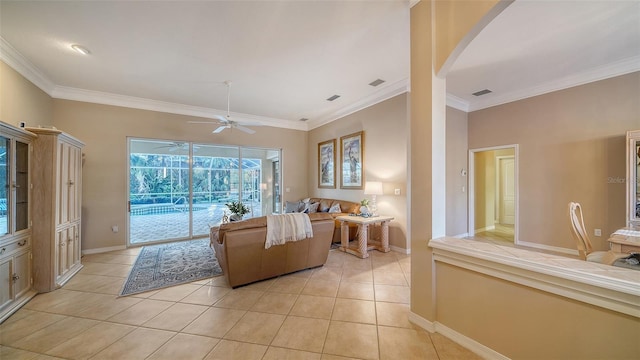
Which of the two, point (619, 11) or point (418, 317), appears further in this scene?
point (619, 11)

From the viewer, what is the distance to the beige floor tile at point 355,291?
8.88 ft

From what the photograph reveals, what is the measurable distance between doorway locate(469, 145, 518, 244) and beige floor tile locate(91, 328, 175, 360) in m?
6.03

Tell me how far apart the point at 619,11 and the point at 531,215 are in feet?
11.0

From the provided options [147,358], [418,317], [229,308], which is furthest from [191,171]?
[418,317]

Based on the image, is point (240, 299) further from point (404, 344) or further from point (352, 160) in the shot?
point (352, 160)

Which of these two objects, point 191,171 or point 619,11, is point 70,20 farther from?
point 619,11

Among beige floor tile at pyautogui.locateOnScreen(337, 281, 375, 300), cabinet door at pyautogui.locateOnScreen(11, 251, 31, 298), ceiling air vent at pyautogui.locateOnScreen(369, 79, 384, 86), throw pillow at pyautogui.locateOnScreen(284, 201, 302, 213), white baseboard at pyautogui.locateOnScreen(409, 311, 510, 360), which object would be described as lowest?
beige floor tile at pyautogui.locateOnScreen(337, 281, 375, 300)

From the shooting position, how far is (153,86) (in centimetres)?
426

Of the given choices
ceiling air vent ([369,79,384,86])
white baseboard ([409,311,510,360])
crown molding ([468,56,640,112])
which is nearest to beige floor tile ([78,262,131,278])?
white baseboard ([409,311,510,360])

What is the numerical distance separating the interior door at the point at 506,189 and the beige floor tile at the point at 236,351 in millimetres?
8099

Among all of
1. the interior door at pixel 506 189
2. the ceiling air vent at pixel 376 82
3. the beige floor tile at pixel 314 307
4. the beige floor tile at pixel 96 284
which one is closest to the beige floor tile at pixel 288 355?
the beige floor tile at pixel 314 307

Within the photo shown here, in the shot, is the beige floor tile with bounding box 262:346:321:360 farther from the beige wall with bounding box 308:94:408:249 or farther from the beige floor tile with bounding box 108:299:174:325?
the beige wall with bounding box 308:94:408:249

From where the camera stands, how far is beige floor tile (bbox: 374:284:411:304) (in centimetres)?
262

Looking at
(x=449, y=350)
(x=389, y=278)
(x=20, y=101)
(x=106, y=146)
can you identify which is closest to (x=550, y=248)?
(x=389, y=278)
